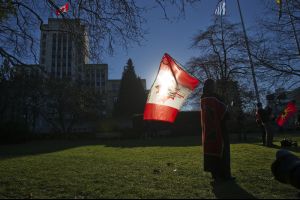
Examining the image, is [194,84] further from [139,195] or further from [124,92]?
[124,92]

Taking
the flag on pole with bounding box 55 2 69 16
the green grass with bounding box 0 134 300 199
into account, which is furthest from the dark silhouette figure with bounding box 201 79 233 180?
the flag on pole with bounding box 55 2 69 16

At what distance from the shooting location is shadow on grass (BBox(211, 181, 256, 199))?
174 inches

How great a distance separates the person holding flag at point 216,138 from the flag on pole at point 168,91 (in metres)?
0.96

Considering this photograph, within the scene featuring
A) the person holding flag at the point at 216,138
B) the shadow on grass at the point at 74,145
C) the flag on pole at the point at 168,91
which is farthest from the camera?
the shadow on grass at the point at 74,145

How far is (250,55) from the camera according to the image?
1283cm

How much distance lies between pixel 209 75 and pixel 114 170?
23.7 m

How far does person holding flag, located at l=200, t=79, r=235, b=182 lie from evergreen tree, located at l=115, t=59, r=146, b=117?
53837 millimetres

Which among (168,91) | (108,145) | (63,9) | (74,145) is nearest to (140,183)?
(168,91)

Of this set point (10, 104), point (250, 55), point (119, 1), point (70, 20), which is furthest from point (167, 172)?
point (10, 104)

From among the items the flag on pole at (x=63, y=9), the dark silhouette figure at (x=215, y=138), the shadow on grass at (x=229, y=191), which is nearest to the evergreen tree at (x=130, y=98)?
the flag on pole at (x=63, y=9)

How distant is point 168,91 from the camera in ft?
22.9

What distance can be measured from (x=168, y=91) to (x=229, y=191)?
2999 mm

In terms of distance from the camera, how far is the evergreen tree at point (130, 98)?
6044 cm

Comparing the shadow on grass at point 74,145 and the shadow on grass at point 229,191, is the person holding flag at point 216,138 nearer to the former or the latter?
the shadow on grass at point 229,191
